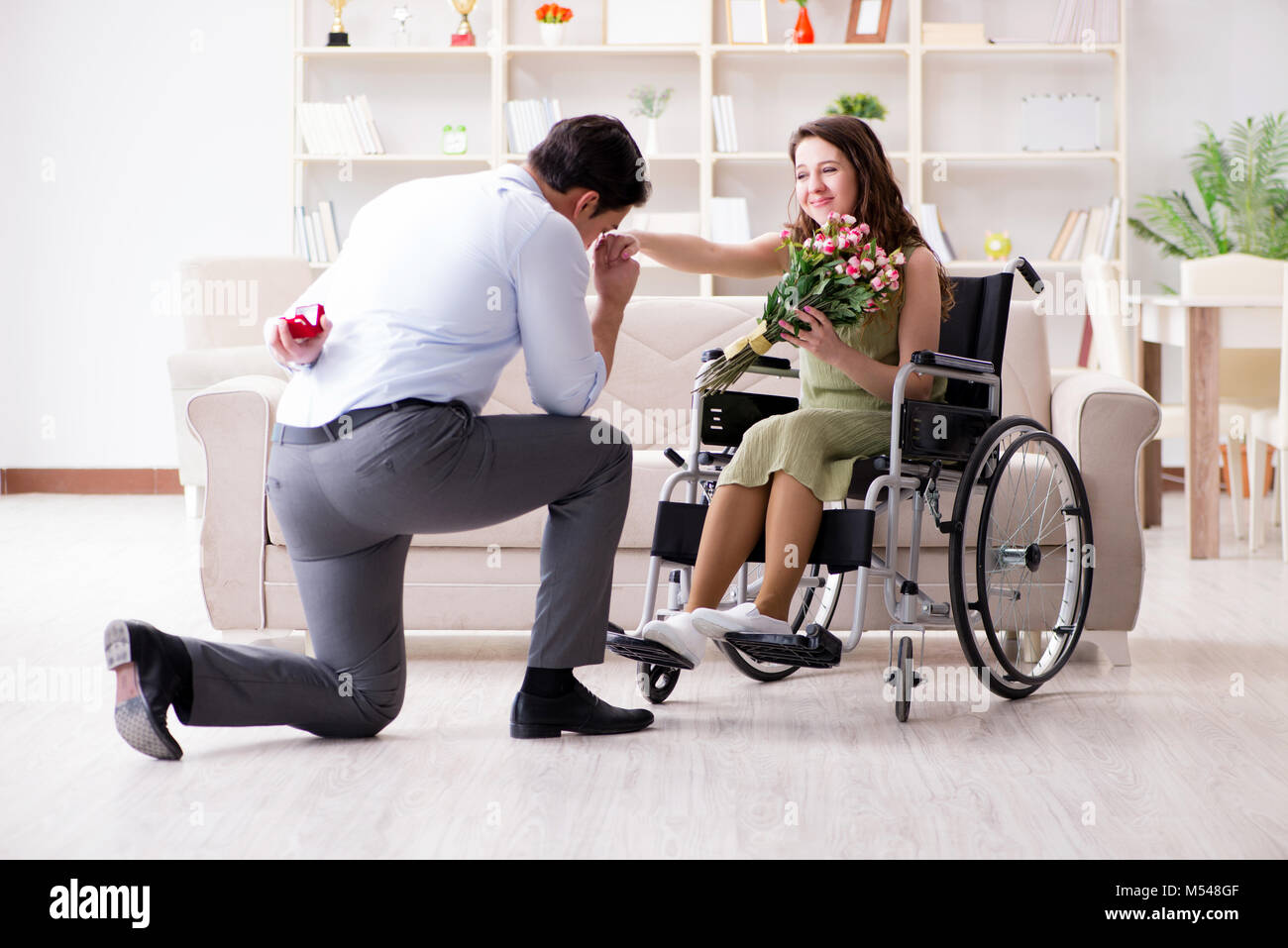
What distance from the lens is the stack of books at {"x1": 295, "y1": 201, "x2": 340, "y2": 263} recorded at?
5.60 m

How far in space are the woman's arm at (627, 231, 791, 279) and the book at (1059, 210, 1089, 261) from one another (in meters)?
3.16

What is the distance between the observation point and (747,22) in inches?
219

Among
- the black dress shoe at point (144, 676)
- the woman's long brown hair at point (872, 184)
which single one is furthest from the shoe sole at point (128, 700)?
the woman's long brown hair at point (872, 184)

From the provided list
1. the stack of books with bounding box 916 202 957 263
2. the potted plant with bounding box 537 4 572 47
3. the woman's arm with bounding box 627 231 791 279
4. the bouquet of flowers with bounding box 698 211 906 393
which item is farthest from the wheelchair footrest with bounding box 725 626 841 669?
the potted plant with bounding box 537 4 572 47

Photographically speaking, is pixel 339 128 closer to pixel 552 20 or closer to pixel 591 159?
pixel 552 20

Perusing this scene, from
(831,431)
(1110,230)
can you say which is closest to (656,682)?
(831,431)

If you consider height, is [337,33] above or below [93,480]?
above

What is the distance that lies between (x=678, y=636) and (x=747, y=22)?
4.04m

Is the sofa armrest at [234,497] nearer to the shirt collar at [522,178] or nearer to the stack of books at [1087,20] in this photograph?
the shirt collar at [522,178]

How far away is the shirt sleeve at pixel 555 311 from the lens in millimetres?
1911

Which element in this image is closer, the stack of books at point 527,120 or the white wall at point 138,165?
the stack of books at point 527,120

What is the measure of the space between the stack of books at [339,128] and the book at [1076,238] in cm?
284

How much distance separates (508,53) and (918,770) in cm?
433
